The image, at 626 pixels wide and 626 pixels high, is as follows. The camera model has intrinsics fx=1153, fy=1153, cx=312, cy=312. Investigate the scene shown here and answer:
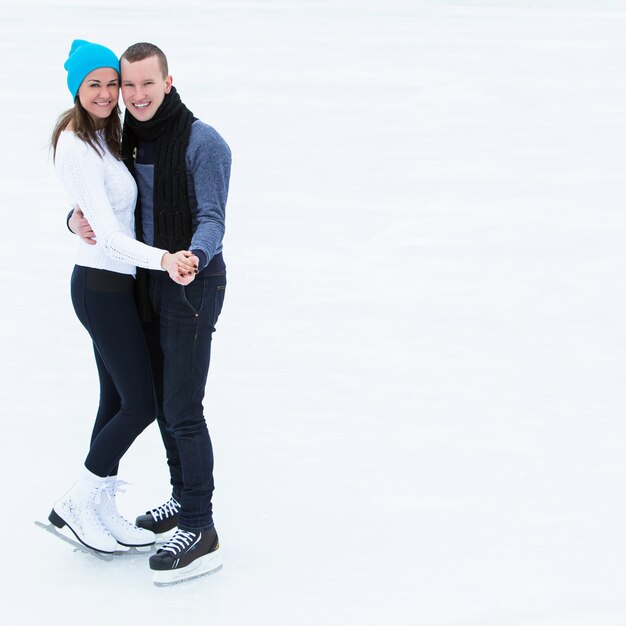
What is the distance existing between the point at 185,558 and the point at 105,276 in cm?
69

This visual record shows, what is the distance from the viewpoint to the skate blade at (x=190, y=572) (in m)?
2.71

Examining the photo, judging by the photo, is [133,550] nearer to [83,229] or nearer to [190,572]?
[190,572]

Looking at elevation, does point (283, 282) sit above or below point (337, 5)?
below

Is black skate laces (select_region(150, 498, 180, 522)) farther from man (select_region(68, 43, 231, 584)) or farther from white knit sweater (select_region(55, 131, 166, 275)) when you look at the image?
white knit sweater (select_region(55, 131, 166, 275))

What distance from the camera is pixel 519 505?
313 cm

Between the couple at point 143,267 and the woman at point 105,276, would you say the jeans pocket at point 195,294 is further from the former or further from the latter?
the woman at point 105,276

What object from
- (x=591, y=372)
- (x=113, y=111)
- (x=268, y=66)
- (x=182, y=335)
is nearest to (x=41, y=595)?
(x=182, y=335)

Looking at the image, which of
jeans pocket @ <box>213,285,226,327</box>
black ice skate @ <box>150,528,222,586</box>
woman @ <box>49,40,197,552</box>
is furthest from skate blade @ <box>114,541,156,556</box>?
jeans pocket @ <box>213,285,226,327</box>

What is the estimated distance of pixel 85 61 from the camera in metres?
2.53

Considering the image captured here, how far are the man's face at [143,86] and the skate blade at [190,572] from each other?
105cm

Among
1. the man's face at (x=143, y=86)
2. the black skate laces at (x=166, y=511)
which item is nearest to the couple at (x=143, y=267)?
the man's face at (x=143, y=86)

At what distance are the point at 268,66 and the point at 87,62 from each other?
25.5 feet

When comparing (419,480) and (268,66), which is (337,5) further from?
(419,480)

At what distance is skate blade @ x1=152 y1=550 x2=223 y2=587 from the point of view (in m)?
2.71
